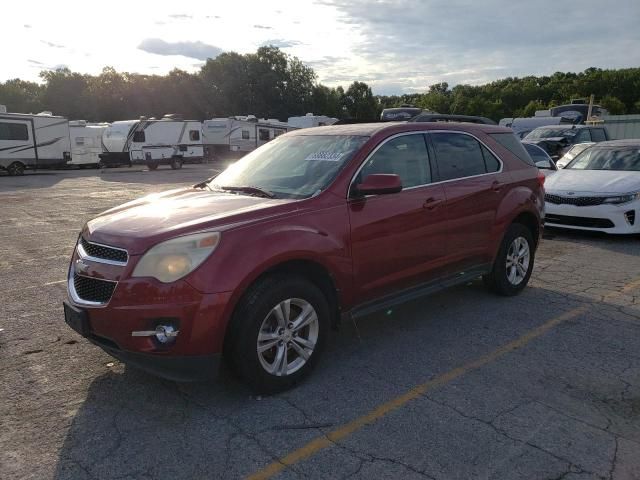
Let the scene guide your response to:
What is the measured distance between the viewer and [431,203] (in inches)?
178

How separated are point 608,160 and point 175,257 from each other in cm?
925

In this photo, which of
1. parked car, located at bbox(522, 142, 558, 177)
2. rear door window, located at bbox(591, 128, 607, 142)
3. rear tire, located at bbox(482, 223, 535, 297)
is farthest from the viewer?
rear door window, located at bbox(591, 128, 607, 142)

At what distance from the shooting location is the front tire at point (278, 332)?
10.8ft

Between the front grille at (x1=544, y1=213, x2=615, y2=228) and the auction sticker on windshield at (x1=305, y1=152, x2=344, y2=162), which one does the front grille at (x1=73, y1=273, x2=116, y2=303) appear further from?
the front grille at (x1=544, y1=213, x2=615, y2=228)

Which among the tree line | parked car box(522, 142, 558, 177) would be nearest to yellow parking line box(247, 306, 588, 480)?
parked car box(522, 142, 558, 177)

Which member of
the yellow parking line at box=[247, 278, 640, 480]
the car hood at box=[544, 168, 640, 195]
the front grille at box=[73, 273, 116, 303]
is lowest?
the yellow parking line at box=[247, 278, 640, 480]

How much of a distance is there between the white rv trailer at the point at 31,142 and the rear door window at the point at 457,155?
2575cm

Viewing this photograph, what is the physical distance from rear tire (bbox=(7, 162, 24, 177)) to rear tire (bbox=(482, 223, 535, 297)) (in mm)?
26185

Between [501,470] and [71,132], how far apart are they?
33.4m

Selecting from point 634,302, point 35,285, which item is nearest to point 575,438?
point 634,302

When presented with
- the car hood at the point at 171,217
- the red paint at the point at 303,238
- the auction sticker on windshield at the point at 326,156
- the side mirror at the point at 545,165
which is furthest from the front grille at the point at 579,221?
the car hood at the point at 171,217

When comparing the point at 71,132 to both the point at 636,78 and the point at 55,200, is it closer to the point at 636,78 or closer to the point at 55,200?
the point at 55,200

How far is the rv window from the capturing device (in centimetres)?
2480

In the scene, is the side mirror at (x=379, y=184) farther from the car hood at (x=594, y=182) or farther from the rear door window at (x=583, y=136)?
the rear door window at (x=583, y=136)
